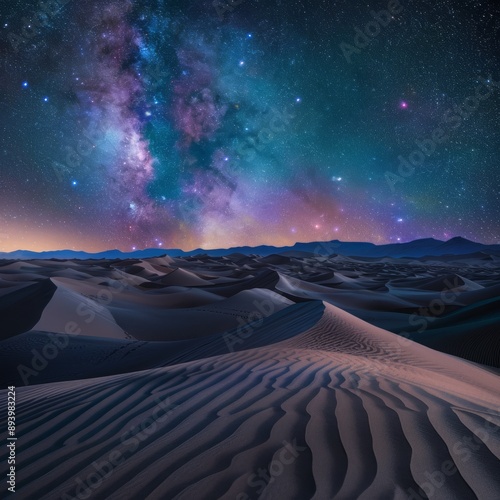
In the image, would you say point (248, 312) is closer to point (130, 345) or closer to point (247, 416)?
point (130, 345)

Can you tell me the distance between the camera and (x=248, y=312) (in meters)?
11.8

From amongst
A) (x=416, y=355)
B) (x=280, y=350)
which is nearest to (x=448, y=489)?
(x=280, y=350)

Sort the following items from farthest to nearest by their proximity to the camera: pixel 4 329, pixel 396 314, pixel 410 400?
pixel 396 314 < pixel 4 329 < pixel 410 400

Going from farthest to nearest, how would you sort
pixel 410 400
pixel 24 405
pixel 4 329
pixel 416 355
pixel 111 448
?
pixel 4 329 < pixel 416 355 < pixel 24 405 < pixel 410 400 < pixel 111 448

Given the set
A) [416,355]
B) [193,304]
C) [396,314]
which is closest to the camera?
[416,355]

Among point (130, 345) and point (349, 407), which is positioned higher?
point (349, 407)

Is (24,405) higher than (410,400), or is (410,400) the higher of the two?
(410,400)

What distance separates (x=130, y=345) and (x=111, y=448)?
5.76 m

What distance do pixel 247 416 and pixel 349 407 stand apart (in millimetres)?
675

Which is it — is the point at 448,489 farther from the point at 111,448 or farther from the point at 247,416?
the point at 111,448

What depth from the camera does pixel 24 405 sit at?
3.02 m

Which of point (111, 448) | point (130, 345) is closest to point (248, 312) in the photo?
point (130, 345)

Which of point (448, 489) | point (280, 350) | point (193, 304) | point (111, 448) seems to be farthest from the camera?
point (193, 304)

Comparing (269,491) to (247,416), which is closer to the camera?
(269,491)
